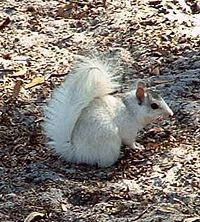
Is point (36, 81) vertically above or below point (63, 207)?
below

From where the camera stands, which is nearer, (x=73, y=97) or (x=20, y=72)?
(x=73, y=97)

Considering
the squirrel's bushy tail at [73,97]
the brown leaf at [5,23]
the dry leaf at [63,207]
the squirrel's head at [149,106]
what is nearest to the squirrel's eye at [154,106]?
the squirrel's head at [149,106]

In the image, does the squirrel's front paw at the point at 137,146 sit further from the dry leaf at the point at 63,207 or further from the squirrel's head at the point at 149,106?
the dry leaf at the point at 63,207

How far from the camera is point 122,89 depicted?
6242 mm

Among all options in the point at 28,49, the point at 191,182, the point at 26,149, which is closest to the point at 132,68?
the point at 28,49

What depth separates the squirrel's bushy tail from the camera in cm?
507

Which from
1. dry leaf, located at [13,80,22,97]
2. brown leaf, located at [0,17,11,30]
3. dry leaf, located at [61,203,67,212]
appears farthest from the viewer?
brown leaf, located at [0,17,11,30]

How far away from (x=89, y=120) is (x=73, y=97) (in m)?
0.18

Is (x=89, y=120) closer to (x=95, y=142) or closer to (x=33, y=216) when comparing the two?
(x=95, y=142)

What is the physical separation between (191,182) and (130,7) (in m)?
3.29

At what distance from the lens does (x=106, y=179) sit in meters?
5.02

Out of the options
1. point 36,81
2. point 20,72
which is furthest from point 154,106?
point 20,72

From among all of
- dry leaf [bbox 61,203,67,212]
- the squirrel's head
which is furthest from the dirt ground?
the squirrel's head

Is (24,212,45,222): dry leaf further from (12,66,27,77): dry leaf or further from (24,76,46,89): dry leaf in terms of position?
(12,66,27,77): dry leaf
